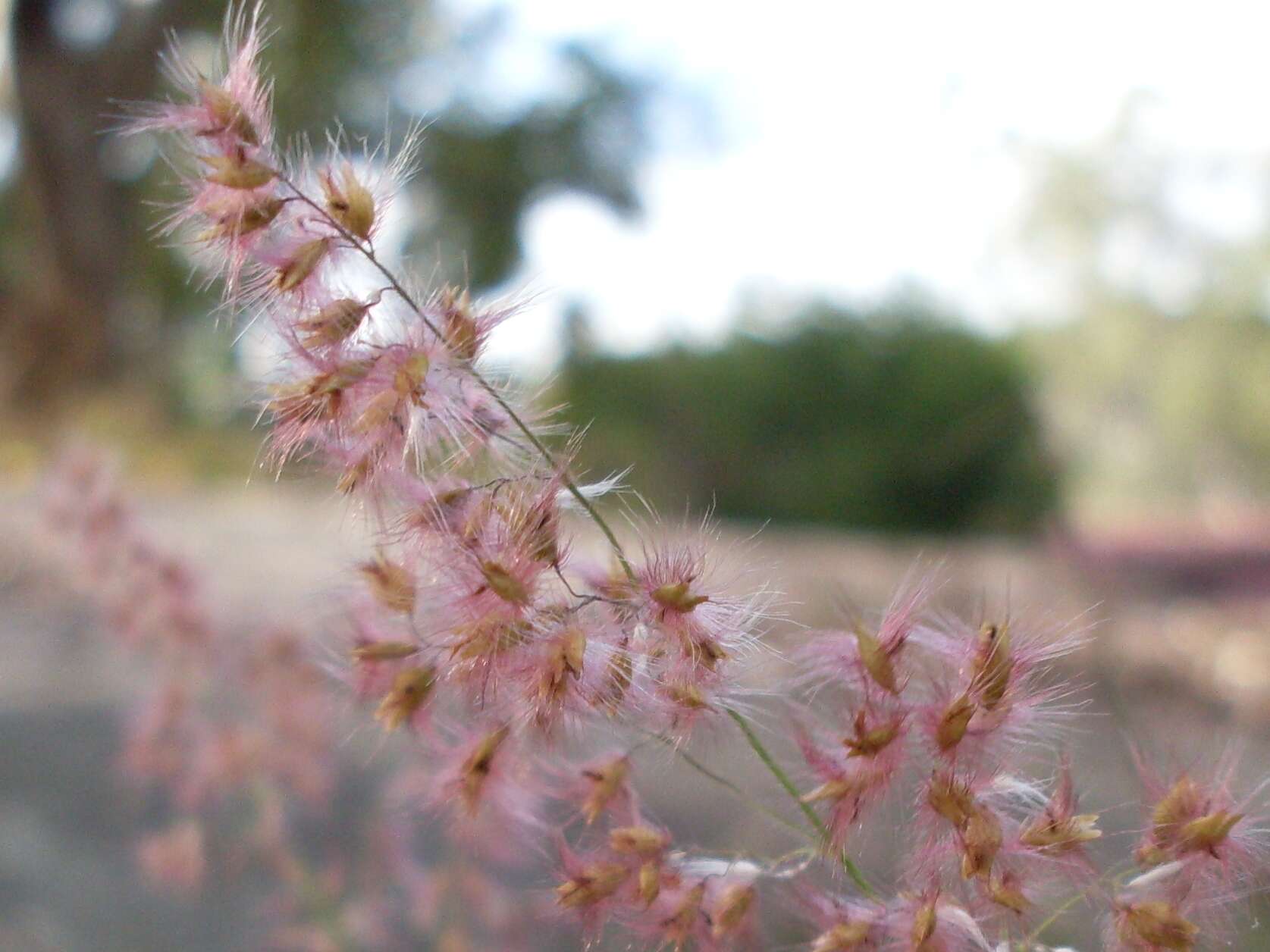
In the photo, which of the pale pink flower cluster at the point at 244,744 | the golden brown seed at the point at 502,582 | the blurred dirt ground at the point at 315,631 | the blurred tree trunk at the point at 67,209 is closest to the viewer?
the golden brown seed at the point at 502,582

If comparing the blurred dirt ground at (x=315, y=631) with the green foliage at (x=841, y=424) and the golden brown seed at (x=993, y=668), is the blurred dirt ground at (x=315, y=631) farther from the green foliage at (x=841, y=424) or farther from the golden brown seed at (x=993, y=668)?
the green foliage at (x=841, y=424)

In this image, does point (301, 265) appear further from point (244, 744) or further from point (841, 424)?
point (841, 424)

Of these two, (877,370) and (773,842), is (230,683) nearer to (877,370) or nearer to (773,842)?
(773,842)

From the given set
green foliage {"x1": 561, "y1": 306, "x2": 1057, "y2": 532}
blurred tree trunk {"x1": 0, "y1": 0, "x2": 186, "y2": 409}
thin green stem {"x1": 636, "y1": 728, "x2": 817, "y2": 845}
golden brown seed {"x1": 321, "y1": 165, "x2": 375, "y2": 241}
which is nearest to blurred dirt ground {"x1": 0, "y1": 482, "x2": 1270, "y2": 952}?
thin green stem {"x1": 636, "y1": 728, "x2": 817, "y2": 845}

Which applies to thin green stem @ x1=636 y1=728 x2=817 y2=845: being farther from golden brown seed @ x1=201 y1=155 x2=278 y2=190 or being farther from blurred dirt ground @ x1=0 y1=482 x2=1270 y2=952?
golden brown seed @ x1=201 y1=155 x2=278 y2=190

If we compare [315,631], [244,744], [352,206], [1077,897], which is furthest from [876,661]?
[244,744]

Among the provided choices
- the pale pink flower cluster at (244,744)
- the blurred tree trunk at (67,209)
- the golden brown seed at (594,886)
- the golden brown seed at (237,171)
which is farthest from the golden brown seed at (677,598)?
the blurred tree trunk at (67,209)

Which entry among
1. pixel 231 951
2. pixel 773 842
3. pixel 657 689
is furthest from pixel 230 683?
pixel 657 689
